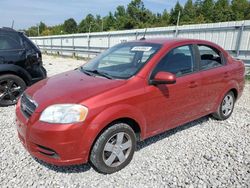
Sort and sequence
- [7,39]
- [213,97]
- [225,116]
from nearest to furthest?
[213,97]
[225,116]
[7,39]

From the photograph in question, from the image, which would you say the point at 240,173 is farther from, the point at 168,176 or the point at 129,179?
the point at 129,179

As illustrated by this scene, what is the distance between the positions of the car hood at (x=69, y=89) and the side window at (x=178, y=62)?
2.41ft

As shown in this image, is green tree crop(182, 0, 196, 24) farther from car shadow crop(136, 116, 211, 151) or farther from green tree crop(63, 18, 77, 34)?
car shadow crop(136, 116, 211, 151)

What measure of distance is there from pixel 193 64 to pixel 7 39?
441cm

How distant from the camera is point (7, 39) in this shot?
19.1 feet

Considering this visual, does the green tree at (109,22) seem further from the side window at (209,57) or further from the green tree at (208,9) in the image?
the side window at (209,57)

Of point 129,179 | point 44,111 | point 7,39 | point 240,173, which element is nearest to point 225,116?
point 240,173

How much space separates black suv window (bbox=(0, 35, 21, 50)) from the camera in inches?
226

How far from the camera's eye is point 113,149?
3.08m

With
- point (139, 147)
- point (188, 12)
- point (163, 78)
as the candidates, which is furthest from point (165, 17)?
point (163, 78)

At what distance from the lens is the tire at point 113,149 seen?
291 centimetres

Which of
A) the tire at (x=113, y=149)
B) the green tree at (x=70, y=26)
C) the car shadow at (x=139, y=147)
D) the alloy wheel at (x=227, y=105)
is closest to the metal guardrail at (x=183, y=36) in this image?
the alloy wheel at (x=227, y=105)

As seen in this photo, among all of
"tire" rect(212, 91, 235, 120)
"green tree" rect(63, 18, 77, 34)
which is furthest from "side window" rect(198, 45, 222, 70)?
"green tree" rect(63, 18, 77, 34)

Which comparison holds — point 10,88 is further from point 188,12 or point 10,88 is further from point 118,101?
point 188,12
